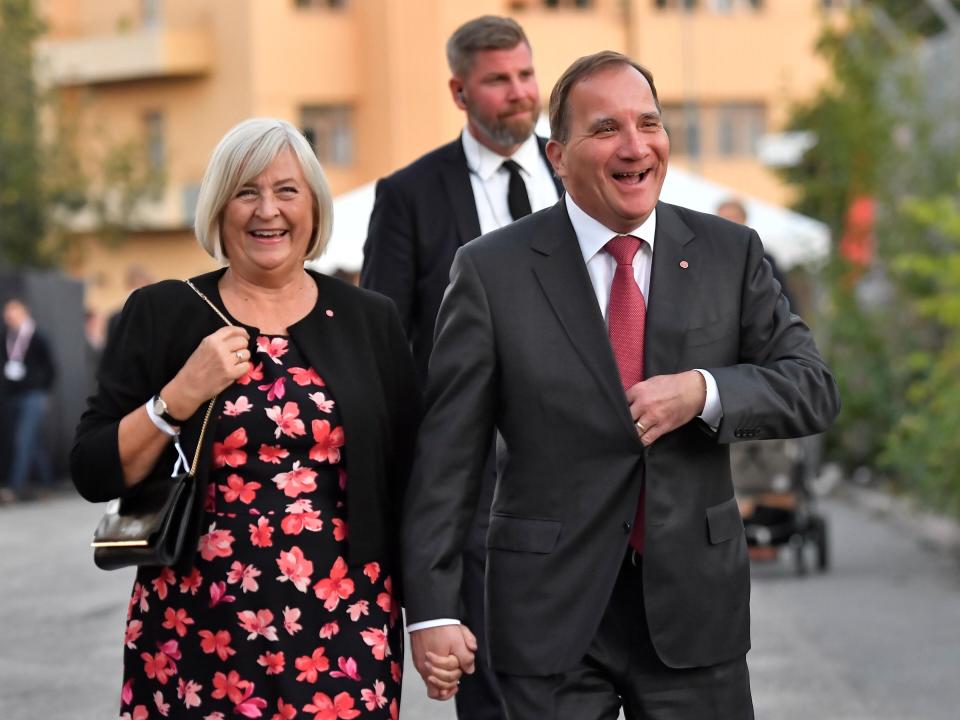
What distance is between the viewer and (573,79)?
433 cm

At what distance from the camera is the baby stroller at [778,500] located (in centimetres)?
1203

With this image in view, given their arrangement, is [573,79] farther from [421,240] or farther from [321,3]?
[321,3]

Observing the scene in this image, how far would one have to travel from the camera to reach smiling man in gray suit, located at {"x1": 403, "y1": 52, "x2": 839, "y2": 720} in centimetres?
416

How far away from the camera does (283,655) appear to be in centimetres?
449

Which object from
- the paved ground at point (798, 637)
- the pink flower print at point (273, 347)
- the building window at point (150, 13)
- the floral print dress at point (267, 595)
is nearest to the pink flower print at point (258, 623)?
the floral print dress at point (267, 595)

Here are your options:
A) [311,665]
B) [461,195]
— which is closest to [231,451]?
[311,665]

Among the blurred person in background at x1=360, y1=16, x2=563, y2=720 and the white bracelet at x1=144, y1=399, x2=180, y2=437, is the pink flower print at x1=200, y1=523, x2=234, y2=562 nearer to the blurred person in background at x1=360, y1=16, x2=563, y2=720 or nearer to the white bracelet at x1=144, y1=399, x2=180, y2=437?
the white bracelet at x1=144, y1=399, x2=180, y2=437

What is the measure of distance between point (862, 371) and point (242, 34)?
27.0 m

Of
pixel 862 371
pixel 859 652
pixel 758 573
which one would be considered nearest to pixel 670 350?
pixel 859 652

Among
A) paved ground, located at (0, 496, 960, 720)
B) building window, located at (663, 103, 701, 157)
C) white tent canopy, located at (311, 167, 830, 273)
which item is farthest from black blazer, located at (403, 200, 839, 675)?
building window, located at (663, 103, 701, 157)

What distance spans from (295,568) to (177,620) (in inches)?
11.6

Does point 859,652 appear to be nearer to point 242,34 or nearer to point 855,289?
point 855,289

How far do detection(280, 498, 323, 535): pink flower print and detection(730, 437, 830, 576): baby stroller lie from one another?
25.0 feet

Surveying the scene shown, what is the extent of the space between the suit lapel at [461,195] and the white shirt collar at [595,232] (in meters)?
1.63
